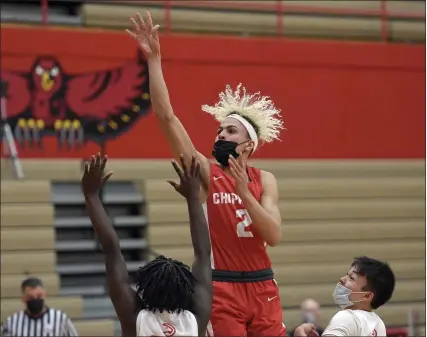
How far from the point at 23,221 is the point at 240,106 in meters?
6.27

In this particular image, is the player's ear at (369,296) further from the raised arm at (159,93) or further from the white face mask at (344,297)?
the raised arm at (159,93)

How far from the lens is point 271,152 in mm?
13398

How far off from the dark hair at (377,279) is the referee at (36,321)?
5.50 metres

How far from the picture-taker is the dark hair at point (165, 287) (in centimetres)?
466

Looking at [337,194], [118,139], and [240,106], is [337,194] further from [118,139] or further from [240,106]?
[240,106]

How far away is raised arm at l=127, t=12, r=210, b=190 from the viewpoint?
5820 millimetres

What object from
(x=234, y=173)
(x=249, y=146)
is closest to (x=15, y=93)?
A: (x=249, y=146)

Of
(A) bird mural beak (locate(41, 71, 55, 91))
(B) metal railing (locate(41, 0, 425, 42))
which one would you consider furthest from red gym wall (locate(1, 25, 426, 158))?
(B) metal railing (locate(41, 0, 425, 42))

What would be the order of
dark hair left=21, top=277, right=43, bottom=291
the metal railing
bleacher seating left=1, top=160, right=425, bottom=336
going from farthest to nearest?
the metal railing, bleacher seating left=1, top=160, right=425, bottom=336, dark hair left=21, top=277, right=43, bottom=291

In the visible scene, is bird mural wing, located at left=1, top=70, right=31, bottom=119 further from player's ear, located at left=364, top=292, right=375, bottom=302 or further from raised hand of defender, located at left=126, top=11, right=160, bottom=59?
player's ear, located at left=364, top=292, right=375, bottom=302

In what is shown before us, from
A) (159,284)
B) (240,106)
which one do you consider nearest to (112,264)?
(159,284)

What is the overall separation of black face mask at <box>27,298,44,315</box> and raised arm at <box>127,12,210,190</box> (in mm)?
4785

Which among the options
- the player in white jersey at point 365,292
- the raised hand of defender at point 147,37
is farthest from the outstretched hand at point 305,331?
the raised hand of defender at point 147,37

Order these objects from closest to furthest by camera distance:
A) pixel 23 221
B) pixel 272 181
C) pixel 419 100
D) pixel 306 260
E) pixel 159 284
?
1. pixel 159 284
2. pixel 272 181
3. pixel 23 221
4. pixel 306 260
5. pixel 419 100
